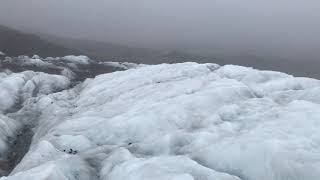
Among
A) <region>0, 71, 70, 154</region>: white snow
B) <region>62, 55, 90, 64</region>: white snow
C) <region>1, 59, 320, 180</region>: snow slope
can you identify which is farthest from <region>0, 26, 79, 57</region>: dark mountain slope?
<region>1, 59, 320, 180</region>: snow slope

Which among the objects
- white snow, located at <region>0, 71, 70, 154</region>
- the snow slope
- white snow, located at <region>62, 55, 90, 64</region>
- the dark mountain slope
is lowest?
the dark mountain slope

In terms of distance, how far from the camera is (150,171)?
20.4 metres

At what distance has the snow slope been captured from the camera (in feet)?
69.7

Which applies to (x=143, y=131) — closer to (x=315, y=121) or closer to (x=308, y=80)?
(x=315, y=121)

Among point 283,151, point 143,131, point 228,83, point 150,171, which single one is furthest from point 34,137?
point 283,151

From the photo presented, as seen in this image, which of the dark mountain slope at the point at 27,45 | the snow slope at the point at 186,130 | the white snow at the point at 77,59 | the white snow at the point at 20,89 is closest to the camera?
the snow slope at the point at 186,130

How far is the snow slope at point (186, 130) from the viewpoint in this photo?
21.2m

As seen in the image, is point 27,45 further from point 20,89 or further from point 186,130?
point 186,130

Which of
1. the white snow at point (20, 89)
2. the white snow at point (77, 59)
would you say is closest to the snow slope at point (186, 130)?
the white snow at point (20, 89)

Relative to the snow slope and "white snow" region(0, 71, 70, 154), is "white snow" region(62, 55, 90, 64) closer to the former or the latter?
"white snow" region(0, 71, 70, 154)

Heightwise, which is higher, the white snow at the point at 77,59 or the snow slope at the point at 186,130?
the snow slope at the point at 186,130

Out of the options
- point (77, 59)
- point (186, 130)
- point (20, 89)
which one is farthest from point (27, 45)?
point (186, 130)

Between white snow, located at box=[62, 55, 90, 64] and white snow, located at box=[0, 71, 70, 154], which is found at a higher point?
white snow, located at box=[0, 71, 70, 154]

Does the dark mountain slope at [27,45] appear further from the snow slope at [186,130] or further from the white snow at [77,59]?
the snow slope at [186,130]
